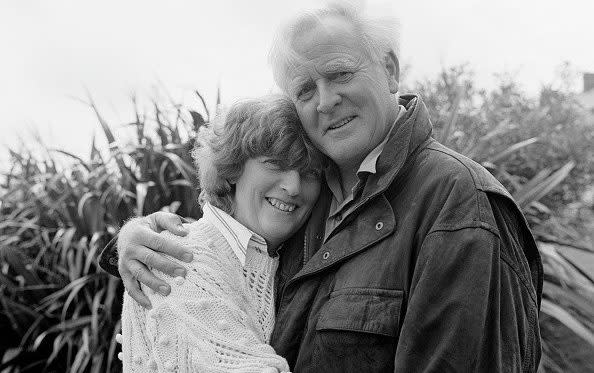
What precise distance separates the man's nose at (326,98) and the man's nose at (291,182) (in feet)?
0.78

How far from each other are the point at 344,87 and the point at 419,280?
2.24 feet

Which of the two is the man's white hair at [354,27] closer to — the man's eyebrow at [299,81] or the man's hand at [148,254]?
the man's eyebrow at [299,81]

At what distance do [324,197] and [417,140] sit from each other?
0.43 metres

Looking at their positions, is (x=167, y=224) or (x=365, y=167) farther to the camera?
(x=167, y=224)

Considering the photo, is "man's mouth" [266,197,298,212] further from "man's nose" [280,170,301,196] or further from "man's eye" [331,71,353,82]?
"man's eye" [331,71,353,82]

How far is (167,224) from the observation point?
6.91 feet

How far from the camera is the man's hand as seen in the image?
1.91 meters

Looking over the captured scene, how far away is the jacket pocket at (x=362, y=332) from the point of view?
1.56 metres

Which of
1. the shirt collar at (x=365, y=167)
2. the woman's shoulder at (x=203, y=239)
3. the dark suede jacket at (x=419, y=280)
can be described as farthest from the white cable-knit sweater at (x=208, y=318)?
the shirt collar at (x=365, y=167)

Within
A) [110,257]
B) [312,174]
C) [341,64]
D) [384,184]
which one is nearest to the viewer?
[384,184]

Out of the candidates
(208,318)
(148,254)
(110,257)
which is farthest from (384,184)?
(110,257)

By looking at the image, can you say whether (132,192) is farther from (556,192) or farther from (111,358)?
(556,192)

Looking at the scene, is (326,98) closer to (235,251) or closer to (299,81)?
(299,81)

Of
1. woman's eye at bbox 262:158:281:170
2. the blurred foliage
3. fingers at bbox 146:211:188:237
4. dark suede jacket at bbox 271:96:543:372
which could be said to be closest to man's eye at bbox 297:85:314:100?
woman's eye at bbox 262:158:281:170
